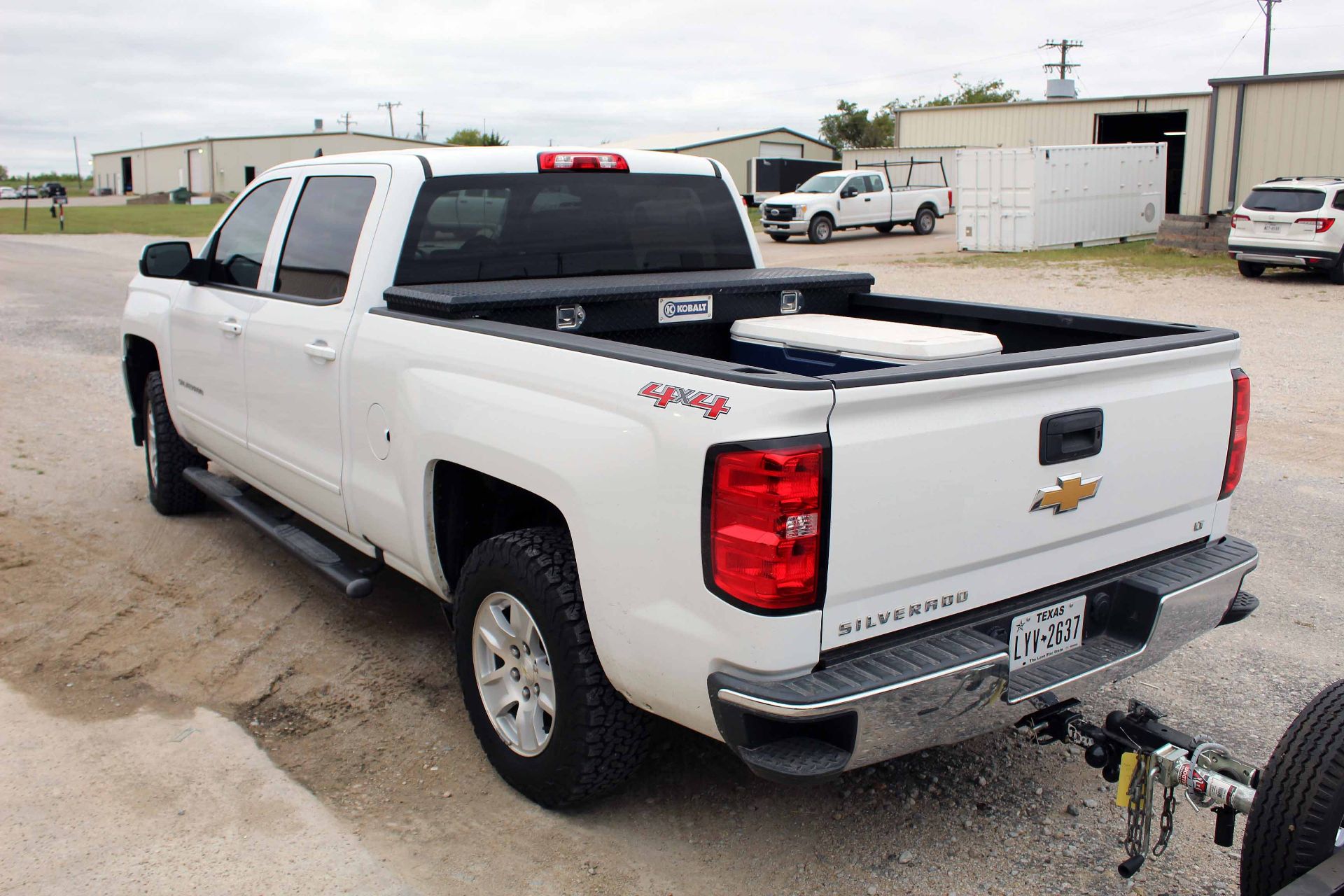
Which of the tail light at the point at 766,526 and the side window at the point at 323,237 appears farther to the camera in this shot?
the side window at the point at 323,237

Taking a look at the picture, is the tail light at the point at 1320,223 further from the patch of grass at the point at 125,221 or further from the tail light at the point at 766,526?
the patch of grass at the point at 125,221

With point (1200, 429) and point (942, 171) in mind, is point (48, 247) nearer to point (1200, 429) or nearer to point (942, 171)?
point (942, 171)

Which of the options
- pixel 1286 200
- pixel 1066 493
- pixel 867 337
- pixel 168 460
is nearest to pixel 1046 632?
pixel 1066 493

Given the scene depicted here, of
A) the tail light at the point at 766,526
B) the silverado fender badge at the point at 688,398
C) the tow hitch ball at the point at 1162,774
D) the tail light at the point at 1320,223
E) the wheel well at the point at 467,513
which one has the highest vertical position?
the tail light at the point at 1320,223

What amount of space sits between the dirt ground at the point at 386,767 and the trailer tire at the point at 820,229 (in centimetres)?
2503

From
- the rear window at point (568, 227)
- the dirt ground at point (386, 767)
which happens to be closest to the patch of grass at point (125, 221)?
the dirt ground at point (386, 767)

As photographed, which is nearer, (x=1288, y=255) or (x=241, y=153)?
(x=1288, y=255)

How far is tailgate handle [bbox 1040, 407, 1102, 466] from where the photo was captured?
297cm

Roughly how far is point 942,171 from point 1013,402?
3839cm

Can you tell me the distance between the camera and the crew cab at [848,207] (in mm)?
30750

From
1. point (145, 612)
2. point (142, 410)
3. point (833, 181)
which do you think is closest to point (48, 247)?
point (833, 181)

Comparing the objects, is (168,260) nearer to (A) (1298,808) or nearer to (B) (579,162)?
(B) (579,162)

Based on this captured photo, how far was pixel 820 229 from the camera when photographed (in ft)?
102

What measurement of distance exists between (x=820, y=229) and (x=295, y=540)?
27.6m
